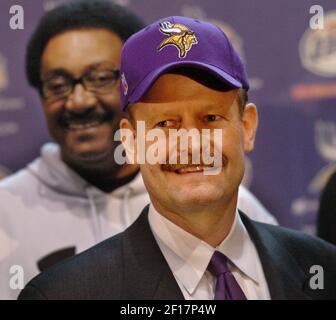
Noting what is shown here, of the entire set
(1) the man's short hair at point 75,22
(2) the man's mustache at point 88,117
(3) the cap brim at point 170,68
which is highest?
(1) the man's short hair at point 75,22

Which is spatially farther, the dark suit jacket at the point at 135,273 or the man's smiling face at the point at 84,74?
the man's smiling face at the point at 84,74

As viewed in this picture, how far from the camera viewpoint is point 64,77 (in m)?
1.29

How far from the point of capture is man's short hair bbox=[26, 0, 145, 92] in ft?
4.25

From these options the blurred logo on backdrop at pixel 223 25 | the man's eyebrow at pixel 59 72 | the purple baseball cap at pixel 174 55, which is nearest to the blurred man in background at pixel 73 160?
the man's eyebrow at pixel 59 72

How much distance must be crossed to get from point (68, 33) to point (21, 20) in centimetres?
9

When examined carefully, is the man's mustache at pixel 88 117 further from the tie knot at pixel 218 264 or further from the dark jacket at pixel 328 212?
the dark jacket at pixel 328 212

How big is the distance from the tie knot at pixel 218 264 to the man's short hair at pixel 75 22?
47 centimetres

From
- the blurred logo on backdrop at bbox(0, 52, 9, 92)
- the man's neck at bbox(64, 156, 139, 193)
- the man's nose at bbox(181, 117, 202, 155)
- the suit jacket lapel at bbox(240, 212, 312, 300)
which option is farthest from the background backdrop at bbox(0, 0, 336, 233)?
the man's nose at bbox(181, 117, 202, 155)

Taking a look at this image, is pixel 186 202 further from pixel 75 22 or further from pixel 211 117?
pixel 75 22

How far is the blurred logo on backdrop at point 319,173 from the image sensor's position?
4.47ft

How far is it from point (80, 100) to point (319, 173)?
507 millimetres

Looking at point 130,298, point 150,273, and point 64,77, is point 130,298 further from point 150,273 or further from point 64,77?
point 64,77

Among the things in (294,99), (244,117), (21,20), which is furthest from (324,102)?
(21,20)

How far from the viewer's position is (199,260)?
1098 mm
